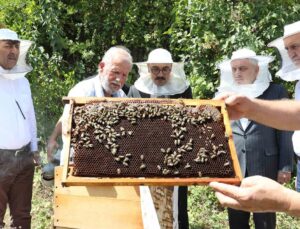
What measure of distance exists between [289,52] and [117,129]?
2155 mm

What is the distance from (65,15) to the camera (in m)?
8.87

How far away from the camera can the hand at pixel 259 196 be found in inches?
77.5

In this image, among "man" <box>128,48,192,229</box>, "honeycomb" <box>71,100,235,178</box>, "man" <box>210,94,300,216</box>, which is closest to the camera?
"man" <box>210,94,300,216</box>

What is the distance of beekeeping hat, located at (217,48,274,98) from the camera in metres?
4.24

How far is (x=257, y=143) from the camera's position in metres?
4.16

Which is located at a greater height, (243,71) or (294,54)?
(294,54)

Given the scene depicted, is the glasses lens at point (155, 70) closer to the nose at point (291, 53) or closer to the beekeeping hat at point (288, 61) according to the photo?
the beekeeping hat at point (288, 61)

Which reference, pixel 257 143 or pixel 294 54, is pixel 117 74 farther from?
pixel 294 54

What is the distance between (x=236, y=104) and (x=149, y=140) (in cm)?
61

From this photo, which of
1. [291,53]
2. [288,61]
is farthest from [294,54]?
[288,61]

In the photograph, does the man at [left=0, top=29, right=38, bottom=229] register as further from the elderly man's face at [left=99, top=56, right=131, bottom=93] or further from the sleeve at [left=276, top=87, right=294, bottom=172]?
the sleeve at [left=276, top=87, right=294, bottom=172]

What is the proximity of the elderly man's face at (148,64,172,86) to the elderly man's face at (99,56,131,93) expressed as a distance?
75cm

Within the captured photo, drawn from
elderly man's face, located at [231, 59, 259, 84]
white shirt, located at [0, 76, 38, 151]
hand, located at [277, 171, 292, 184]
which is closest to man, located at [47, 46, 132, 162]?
white shirt, located at [0, 76, 38, 151]

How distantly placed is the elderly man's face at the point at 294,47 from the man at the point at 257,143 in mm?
359
